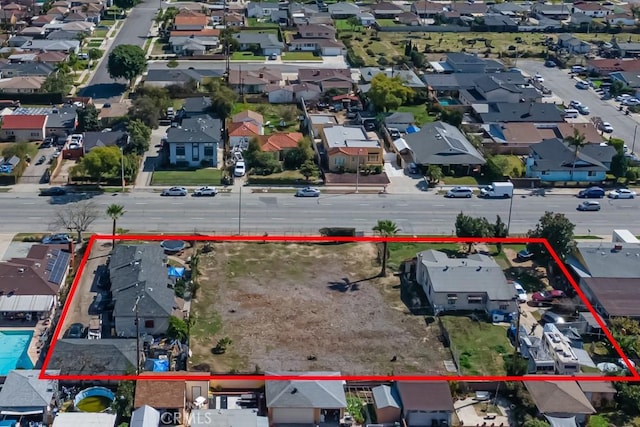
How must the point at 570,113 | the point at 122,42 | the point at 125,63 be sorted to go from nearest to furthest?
the point at 570,113, the point at 125,63, the point at 122,42

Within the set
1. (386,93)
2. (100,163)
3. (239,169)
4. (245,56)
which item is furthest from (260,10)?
(100,163)

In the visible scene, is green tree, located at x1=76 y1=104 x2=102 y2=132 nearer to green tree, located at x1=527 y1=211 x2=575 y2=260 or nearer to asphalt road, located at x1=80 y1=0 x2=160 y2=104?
asphalt road, located at x1=80 y1=0 x2=160 y2=104

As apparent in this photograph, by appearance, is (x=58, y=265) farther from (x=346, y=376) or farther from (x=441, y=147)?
(x=441, y=147)

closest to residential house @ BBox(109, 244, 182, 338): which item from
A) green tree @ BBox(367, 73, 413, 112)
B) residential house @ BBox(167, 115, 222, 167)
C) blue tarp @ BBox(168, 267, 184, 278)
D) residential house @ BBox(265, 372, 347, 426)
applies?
blue tarp @ BBox(168, 267, 184, 278)

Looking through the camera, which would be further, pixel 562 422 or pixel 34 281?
pixel 34 281

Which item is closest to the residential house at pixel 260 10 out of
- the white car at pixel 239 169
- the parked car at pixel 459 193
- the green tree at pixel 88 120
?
the green tree at pixel 88 120

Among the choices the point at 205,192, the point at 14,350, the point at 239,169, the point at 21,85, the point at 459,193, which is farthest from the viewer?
the point at 21,85

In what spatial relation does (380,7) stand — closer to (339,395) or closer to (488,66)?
(488,66)
